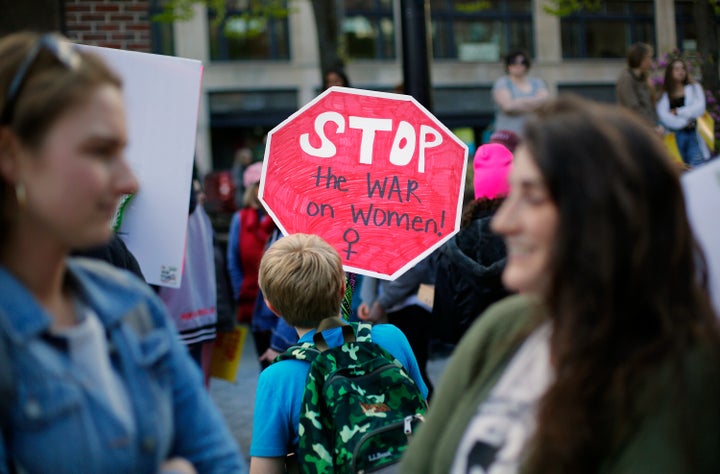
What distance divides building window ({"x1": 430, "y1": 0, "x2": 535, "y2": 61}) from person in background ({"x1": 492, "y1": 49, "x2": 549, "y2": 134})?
19089 mm

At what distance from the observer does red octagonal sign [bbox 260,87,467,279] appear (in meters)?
3.65

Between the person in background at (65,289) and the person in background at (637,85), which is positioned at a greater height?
the person in background at (637,85)

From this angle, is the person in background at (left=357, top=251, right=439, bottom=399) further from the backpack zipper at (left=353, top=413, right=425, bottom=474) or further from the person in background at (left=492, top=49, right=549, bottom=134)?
the person in background at (left=492, top=49, right=549, bottom=134)

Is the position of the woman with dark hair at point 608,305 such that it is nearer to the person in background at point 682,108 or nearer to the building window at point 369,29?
the person in background at point 682,108

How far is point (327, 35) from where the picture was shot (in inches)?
438

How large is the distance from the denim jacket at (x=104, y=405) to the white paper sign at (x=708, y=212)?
948 millimetres

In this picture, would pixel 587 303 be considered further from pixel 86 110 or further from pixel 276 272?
pixel 276 272

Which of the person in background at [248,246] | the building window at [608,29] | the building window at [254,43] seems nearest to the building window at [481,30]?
the building window at [608,29]

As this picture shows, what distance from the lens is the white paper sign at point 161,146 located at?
3.63 m

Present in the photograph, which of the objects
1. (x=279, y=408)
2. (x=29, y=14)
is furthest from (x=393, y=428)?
(x=29, y=14)

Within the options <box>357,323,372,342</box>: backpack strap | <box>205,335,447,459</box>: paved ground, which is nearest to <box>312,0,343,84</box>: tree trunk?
<box>205,335,447,459</box>: paved ground

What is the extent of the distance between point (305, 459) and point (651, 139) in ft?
4.59

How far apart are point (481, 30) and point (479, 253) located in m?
25.4

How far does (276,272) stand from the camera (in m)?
2.89
